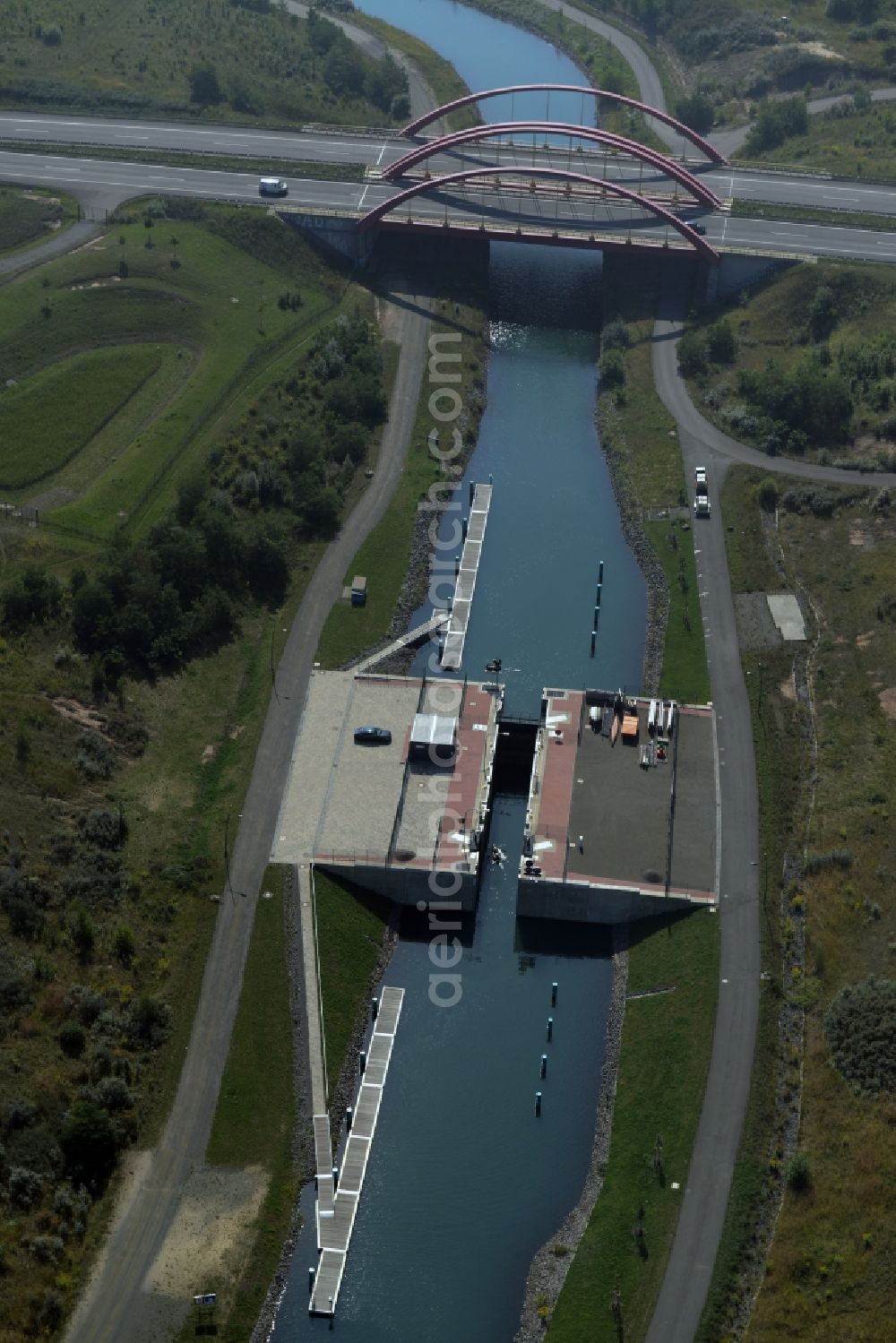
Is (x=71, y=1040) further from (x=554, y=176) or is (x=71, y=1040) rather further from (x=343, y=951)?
(x=554, y=176)

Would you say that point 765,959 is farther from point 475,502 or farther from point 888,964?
point 475,502

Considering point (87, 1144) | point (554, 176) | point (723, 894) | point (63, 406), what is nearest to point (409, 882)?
point (723, 894)

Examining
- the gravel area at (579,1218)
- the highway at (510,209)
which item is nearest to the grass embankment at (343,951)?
the gravel area at (579,1218)

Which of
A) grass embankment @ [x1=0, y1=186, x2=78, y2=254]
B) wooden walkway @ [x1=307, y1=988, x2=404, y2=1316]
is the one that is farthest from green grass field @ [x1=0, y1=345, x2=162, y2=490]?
wooden walkway @ [x1=307, y1=988, x2=404, y2=1316]

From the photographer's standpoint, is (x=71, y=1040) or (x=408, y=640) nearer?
(x=71, y=1040)

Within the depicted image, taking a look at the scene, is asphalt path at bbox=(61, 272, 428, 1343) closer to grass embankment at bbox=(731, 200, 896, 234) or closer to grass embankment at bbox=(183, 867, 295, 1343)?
grass embankment at bbox=(183, 867, 295, 1343)

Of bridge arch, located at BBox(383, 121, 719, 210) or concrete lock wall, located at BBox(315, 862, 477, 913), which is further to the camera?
bridge arch, located at BBox(383, 121, 719, 210)
